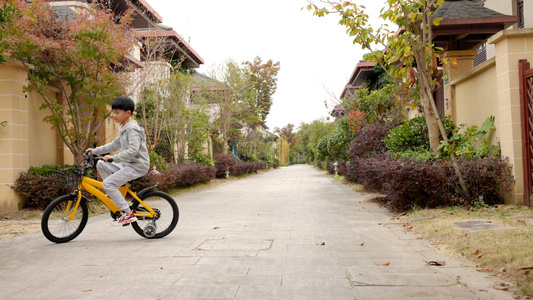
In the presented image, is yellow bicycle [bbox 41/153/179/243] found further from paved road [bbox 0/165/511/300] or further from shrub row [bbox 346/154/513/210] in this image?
shrub row [bbox 346/154/513/210]

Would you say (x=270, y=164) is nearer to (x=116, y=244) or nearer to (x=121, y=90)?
(x=121, y=90)

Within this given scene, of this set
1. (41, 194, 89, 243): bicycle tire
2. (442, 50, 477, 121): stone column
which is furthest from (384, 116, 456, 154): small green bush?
(41, 194, 89, 243): bicycle tire

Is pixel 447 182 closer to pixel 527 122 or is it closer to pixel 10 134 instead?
pixel 527 122

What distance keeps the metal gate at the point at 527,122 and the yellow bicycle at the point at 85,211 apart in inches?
223

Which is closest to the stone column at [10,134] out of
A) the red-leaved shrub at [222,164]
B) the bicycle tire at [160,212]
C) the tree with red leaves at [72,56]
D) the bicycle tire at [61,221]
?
the tree with red leaves at [72,56]

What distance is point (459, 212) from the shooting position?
668 cm

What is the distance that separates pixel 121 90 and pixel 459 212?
7.86 meters

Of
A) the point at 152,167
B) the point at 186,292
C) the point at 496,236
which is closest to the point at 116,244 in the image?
the point at 186,292

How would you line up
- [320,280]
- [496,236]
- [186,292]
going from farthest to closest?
[496,236] → [320,280] → [186,292]

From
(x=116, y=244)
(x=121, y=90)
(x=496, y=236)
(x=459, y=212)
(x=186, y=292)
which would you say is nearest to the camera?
(x=186, y=292)

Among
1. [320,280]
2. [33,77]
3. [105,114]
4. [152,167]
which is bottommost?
[320,280]

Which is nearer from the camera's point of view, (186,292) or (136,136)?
(186,292)

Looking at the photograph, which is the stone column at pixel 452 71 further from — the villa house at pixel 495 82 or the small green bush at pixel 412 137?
the small green bush at pixel 412 137

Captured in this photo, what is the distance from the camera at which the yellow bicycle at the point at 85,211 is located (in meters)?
5.43
